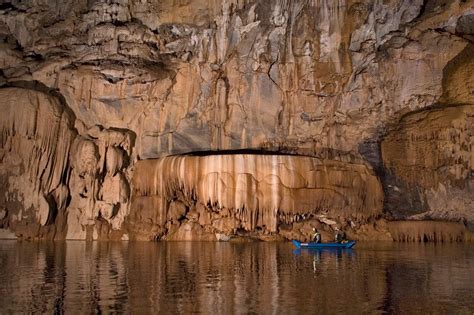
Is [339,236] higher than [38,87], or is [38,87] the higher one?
[38,87]

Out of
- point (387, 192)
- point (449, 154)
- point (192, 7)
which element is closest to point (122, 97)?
point (192, 7)

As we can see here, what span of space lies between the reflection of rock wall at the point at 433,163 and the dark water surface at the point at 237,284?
650cm

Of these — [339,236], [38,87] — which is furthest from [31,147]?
[339,236]

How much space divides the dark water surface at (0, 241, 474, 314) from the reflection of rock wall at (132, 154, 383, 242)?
579 centimetres

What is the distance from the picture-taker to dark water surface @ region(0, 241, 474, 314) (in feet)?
22.2

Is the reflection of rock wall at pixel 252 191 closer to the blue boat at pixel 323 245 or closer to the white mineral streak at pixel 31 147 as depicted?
the blue boat at pixel 323 245

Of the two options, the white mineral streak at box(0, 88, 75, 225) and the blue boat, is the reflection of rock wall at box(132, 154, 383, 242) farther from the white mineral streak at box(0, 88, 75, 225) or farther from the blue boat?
the white mineral streak at box(0, 88, 75, 225)

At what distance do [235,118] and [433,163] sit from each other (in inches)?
326

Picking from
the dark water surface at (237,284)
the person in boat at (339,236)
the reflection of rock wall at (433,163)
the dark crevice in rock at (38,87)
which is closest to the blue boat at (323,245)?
the person in boat at (339,236)

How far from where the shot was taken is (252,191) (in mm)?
19703

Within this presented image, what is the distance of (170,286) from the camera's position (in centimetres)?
853

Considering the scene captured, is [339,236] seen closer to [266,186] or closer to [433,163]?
[266,186]

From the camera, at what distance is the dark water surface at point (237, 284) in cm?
678

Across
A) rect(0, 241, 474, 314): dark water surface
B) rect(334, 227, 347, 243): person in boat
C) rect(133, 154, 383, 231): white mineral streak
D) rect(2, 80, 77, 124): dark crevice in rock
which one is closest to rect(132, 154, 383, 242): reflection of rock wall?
rect(133, 154, 383, 231): white mineral streak
